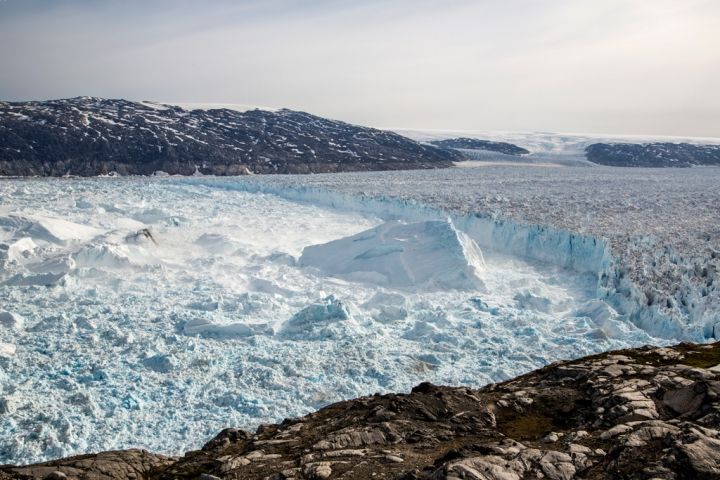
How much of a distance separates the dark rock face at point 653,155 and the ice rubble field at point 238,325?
2666 inches

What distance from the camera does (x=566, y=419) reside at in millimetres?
4570

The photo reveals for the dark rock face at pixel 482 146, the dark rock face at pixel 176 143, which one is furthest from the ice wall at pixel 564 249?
the dark rock face at pixel 482 146

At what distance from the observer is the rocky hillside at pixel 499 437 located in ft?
11.2

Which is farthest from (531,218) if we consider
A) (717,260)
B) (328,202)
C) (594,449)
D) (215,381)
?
(594,449)

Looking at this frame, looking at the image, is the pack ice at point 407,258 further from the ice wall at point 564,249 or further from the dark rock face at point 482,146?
the dark rock face at point 482,146

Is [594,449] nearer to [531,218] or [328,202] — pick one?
[531,218]

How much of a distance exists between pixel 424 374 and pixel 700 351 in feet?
11.4

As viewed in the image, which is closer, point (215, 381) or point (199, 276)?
point (215, 381)

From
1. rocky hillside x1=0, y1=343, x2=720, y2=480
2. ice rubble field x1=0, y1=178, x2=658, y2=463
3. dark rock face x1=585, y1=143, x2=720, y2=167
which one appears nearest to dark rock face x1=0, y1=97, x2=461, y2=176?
dark rock face x1=585, y1=143, x2=720, y2=167

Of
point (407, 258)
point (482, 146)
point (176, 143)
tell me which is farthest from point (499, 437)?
point (482, 146)

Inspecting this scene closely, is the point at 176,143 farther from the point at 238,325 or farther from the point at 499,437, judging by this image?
the point at 499,437

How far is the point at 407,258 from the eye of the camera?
13.0 meters

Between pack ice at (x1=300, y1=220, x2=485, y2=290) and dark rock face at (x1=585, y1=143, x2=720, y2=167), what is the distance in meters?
66.9

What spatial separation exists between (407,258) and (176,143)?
4228 cm
